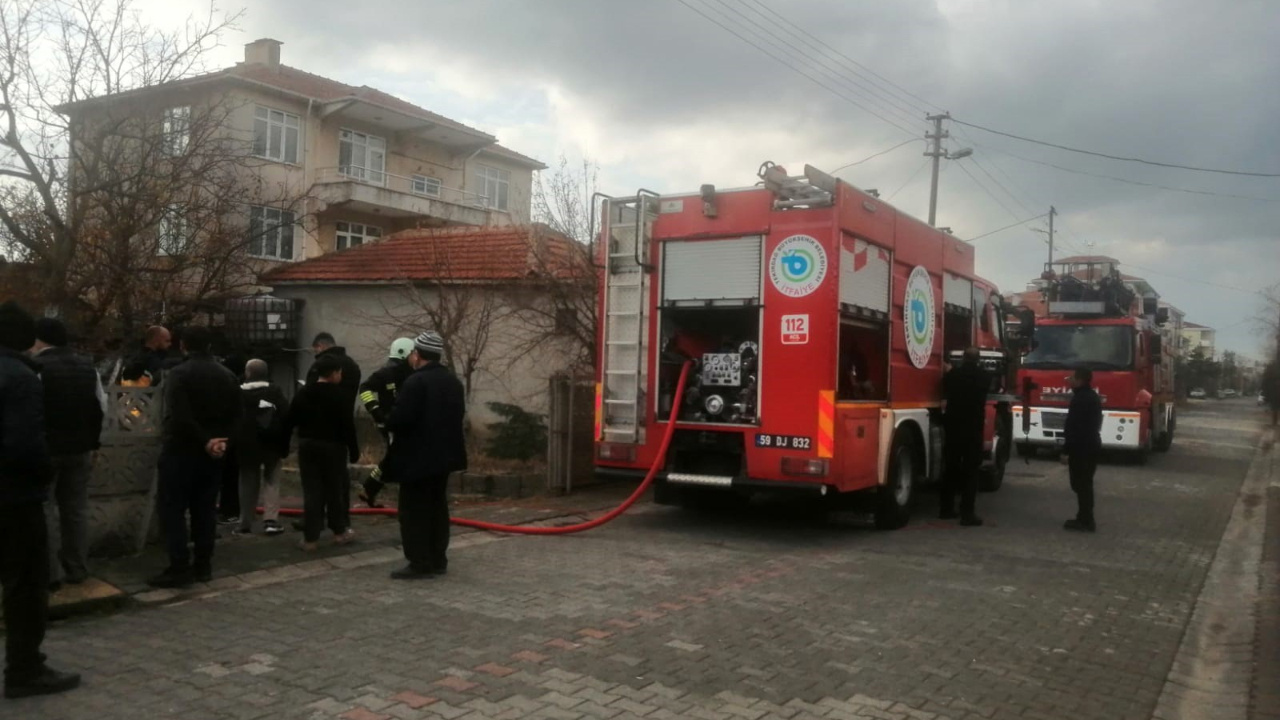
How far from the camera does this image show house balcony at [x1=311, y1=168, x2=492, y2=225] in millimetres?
32719

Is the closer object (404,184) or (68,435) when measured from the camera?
(68,435)

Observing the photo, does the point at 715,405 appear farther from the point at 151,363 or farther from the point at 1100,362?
the point at 1100,362

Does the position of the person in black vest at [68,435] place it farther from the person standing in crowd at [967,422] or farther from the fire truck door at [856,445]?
the person standing in crowd at [967,422]

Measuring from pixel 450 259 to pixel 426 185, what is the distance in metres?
20.4

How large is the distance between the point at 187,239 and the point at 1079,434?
13.3 m

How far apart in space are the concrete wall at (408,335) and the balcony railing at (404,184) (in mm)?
12965

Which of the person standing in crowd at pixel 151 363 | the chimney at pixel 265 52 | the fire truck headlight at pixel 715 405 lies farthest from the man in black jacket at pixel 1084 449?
the chimney at pixel 265 52

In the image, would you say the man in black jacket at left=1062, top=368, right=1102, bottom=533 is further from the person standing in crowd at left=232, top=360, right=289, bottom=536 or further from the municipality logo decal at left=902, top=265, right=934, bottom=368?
the person standing in crowd at left=232, top=360, right=289, bottom=536

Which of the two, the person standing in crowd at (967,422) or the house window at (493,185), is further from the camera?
the house window at (493,185)

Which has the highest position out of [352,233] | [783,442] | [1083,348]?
[352,233]

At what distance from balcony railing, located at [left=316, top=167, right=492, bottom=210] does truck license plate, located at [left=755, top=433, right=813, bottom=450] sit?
85.9 feet

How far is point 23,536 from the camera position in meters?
4.87

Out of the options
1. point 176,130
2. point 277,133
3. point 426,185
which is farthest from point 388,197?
point 176,130

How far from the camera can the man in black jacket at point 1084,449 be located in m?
11.2
